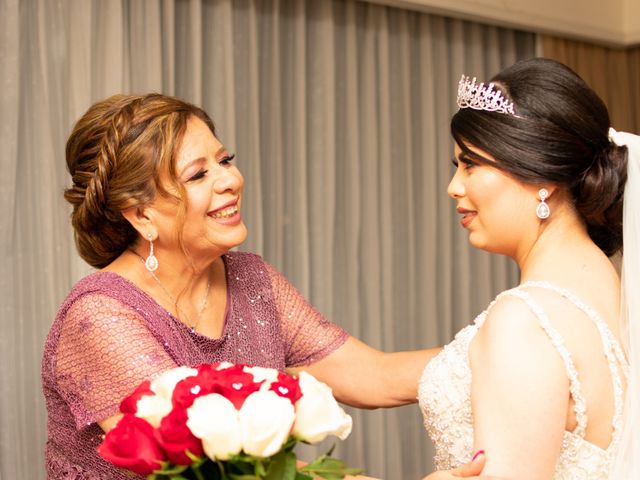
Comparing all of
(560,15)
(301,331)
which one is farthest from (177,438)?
(560,15)

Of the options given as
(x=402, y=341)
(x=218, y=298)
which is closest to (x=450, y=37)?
(x=402, y=341)

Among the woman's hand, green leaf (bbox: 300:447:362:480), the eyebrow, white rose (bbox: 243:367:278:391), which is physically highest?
the eyebrow

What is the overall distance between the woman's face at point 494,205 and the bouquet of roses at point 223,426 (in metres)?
0.75

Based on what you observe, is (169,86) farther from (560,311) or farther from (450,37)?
(560,311)

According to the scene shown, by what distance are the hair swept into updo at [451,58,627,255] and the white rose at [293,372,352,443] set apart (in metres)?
0.78

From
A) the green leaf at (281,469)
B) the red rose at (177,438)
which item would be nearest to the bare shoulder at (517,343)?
the green leaf at (281,469)

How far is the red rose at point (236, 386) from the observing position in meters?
1.36

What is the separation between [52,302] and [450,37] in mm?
2935

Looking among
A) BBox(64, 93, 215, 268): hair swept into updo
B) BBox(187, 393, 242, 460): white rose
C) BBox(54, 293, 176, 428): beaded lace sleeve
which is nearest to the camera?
BBox(187, 393, 242, 460): white rose

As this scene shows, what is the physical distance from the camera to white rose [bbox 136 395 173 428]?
1.37 m

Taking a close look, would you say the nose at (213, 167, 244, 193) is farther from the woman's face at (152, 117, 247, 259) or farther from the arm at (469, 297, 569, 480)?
the arm at (469, 297, 569, 480)

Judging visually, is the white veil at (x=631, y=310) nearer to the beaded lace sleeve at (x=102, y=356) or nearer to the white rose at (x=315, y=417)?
the white rose at (x=315, y=417)

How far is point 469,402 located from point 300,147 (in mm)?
2700

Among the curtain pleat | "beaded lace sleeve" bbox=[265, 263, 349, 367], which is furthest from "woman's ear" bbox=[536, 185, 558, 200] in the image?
the curtain pleat
